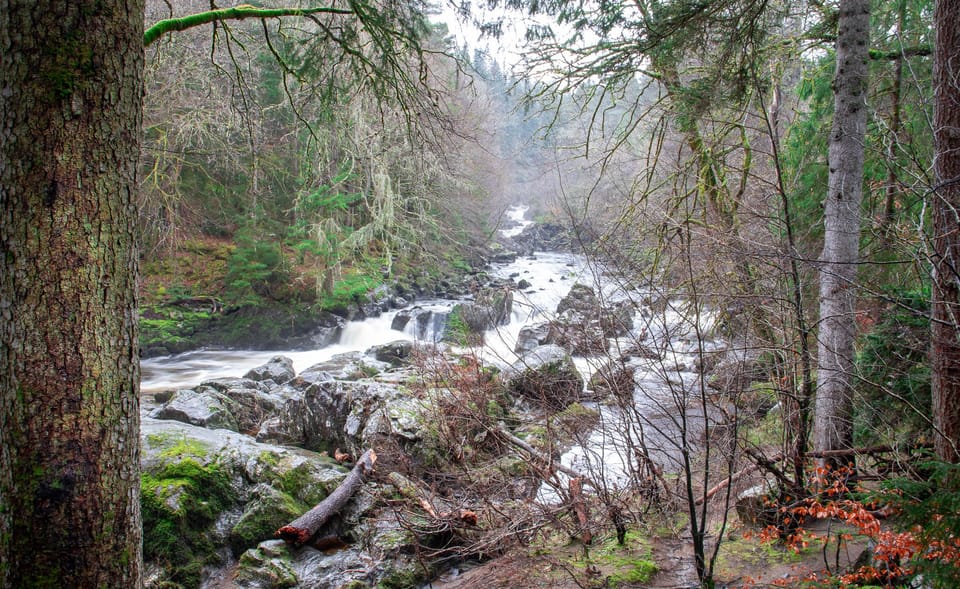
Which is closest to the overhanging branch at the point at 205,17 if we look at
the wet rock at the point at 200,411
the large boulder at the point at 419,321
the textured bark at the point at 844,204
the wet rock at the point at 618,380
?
the wet rock at the point at 618,380

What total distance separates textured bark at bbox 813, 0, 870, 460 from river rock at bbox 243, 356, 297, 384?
1010cm

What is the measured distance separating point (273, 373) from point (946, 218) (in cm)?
1140

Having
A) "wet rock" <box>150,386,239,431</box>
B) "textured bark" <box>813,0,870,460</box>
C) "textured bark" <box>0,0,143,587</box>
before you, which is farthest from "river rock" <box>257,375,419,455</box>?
"textured bark" <box>813,0,870,460</box>

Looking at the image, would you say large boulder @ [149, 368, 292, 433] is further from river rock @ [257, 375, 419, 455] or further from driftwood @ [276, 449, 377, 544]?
driftwood @ [276, 449, 377, 544]

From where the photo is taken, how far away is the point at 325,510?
16.5 ft

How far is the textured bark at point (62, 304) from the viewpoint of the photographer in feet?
7.08

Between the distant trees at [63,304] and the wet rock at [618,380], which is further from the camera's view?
the wet rock at [618,380]

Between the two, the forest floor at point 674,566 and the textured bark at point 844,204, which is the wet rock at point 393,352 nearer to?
the forest floor at point 674,566

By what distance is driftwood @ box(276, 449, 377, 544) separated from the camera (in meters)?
4.82

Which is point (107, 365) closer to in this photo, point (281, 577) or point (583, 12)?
point (281, 577)

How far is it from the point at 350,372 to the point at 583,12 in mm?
7796

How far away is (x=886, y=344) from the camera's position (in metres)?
4.06

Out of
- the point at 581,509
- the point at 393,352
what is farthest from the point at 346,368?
the point at 581,509

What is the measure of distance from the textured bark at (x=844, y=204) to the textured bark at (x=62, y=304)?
4.33 metres
